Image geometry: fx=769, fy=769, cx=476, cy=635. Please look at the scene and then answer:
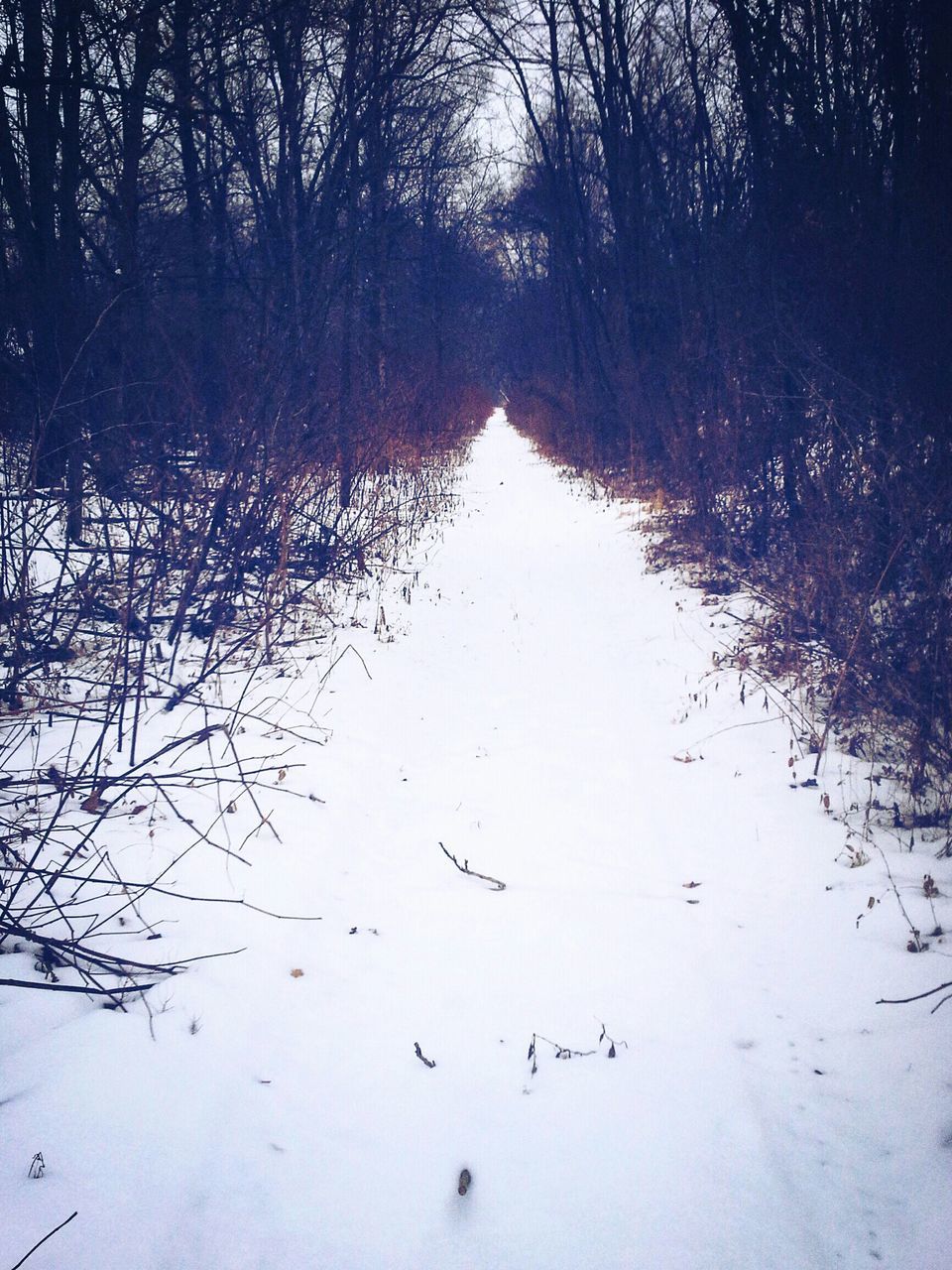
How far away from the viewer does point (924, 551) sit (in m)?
3.88

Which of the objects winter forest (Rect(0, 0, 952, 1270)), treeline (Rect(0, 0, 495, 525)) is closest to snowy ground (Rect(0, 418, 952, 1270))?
winter forest (Rect(0, 0, 952, 1270))

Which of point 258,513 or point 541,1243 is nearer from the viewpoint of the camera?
point 541,1243

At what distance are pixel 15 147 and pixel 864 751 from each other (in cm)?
945

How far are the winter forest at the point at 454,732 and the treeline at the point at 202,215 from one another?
0.08 metres

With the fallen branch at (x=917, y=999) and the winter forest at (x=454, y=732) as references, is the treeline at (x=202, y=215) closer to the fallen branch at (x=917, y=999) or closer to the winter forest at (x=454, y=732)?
the winter forest at (x=454, y=732)

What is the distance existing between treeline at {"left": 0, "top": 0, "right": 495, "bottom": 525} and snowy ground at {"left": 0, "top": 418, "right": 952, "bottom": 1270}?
3284mm

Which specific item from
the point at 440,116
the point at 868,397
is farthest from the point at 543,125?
the point at 868,397

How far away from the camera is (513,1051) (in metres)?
2.18

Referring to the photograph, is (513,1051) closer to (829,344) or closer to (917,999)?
(917,999)

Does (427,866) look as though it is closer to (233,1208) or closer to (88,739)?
(233,1208)

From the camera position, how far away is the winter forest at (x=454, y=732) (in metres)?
1.81

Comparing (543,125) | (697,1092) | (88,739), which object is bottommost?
(697,1092)

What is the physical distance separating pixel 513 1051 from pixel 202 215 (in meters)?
12.0

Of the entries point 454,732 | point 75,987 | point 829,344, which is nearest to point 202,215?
point 829,344
